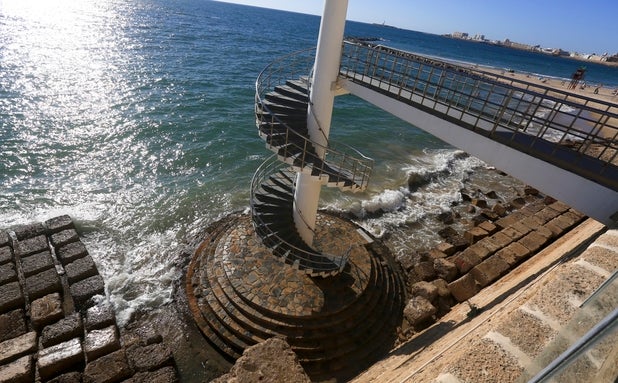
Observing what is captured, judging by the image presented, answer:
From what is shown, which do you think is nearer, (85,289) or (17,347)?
(17,347)

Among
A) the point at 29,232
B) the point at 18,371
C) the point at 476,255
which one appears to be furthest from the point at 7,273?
the point at 476,255

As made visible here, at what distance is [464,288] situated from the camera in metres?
9.88

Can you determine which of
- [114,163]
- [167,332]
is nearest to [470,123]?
[167,332]

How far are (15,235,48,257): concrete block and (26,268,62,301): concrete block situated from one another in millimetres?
1094

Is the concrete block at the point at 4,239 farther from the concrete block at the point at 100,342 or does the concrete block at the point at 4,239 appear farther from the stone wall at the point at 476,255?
the stone wall at the point at 476,255

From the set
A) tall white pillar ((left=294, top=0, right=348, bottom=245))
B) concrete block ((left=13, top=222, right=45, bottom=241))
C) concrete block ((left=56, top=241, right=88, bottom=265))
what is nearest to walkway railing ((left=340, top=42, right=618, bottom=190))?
tall white pillar ((left=294, top=0, right=348, bottom=245))

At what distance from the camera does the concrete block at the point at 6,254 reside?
9633 millimetres

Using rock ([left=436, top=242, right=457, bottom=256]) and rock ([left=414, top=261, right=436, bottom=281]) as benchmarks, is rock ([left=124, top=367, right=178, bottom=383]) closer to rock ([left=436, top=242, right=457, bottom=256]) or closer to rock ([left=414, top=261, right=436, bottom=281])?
rock ([left=414, top=261, right=436, bottom=281])

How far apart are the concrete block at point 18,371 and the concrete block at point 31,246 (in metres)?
3.95

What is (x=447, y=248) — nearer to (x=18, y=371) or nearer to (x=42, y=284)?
(x=18, y=371)

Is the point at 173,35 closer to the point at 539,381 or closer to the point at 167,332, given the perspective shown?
the point at 167,332

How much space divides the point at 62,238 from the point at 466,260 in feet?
48.0

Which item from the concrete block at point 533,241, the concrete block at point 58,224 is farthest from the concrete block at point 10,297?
the concrete block at point 533,241

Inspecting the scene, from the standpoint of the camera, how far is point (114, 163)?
17297mm
